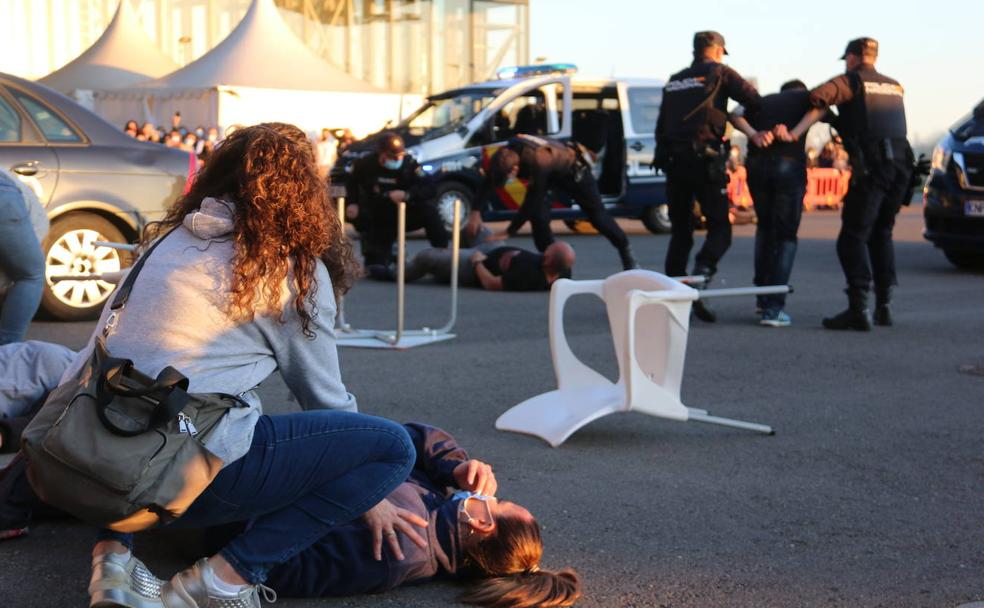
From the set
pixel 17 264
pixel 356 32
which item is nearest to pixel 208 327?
pixel 17 264

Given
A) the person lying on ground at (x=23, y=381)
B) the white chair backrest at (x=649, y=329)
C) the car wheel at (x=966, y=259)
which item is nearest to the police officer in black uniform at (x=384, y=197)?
the car wheel at (x=966, y=259)

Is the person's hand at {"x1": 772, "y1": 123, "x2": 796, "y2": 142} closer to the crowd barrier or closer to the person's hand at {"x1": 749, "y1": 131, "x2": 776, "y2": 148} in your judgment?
the person's hand at {"x1": 749, "y1": 131, "x2": 776, "y2": 148}

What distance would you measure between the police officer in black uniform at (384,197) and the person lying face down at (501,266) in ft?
1.48

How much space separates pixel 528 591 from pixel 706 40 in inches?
268

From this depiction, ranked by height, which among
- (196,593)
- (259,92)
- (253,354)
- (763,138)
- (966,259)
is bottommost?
(966,259)

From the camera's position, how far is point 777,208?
30.5 ft

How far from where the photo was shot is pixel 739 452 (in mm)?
5551

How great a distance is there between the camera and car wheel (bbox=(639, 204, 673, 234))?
18719 millimetres

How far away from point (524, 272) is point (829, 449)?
19.6ft

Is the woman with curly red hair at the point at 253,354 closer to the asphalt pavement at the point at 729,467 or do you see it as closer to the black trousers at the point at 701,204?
the asphalt pavement at the point at 729,467

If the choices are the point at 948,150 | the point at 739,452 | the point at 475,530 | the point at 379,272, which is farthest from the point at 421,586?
the point at 948,150

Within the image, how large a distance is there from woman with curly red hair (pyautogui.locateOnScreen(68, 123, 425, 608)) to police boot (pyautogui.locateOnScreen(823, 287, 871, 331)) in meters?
6.30

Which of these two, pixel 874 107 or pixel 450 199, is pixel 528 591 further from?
pixel 450 199

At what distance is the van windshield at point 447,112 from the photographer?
17031 millimetres
